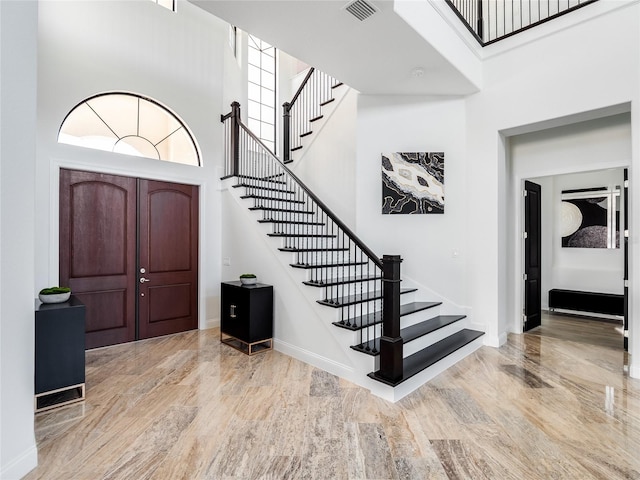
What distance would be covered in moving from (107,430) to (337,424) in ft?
5.38

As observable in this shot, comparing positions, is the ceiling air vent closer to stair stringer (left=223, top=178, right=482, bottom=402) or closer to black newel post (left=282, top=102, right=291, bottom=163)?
stair stringer (left=223, top=178, right=482, bottom=402)

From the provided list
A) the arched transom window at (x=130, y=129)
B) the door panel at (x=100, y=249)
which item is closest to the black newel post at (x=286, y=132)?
the arched transom window at (x=130, y=129)

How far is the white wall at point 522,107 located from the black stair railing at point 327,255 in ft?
5.02

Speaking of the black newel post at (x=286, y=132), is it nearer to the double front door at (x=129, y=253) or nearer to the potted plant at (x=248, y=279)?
the double front door at (x=129, y=253)

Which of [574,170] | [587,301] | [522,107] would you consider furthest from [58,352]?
[587,301]

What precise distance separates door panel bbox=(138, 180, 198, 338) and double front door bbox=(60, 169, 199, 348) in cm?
1

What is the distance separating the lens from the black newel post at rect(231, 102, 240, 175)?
201 inches

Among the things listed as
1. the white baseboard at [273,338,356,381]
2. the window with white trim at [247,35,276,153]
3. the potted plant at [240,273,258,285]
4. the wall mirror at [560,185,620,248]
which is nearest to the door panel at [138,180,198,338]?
the potted plant at [240,273,258,285]

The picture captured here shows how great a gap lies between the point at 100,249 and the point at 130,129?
1621 mm

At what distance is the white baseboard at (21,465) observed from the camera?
180cm

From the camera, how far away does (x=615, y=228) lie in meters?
5.75

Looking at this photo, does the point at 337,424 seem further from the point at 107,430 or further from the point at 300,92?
the point at 300,92

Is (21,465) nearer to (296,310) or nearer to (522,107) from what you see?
(296,310)

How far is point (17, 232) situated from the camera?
190cm
